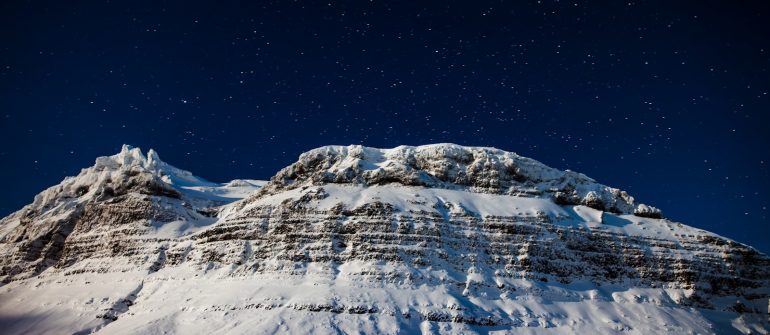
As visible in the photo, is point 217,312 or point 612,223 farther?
point 612,223

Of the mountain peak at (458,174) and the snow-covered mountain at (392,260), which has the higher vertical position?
the mountain peak at (458,174)

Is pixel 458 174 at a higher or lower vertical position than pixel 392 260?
higher

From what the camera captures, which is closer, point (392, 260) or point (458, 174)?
point (392, 260)

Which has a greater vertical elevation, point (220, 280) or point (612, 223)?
point (612, 223)

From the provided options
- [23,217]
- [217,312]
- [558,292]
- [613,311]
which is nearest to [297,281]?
[217,312]

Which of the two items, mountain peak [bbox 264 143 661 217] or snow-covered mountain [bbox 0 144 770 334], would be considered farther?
mountain peak [bbox 264 143 661 217]

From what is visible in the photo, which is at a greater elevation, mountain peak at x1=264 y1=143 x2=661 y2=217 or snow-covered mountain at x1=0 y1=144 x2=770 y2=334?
mountain peak at x1=264 y1=143 x2=661 y2=217

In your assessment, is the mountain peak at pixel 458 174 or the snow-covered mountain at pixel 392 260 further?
the mountain peak at pixel 458 174

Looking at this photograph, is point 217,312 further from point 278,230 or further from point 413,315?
point 413,315
